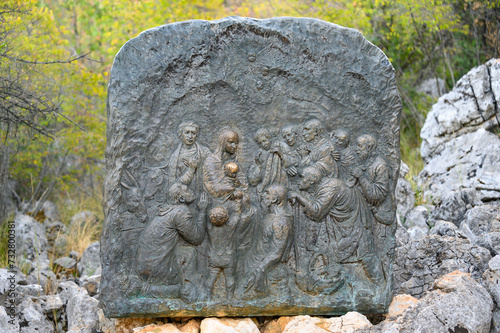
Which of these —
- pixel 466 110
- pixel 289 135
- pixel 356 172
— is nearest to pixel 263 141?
pixel 289 135

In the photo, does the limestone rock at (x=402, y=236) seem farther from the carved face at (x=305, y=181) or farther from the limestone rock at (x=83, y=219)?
the limestone rock at (x=83, y=219)

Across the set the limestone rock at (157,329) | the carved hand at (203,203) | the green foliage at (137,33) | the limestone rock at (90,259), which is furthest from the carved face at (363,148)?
the green foliage at (137,33)

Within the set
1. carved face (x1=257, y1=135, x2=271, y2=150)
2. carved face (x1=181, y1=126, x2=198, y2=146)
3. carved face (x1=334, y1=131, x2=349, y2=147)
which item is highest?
carved face (x1=181, y1=126, x2=198, y2=146)

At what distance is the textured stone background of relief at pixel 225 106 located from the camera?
15.2ft

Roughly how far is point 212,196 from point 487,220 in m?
3.17

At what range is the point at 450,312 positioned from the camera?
4516 millimetres

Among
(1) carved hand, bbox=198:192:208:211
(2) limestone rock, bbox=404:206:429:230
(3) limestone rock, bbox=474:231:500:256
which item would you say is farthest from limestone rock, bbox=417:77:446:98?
A: (1) carved hand, bbox=198:192:208:211

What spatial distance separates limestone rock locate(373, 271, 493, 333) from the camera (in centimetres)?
445

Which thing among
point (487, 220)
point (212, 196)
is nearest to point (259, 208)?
point (212, 196)

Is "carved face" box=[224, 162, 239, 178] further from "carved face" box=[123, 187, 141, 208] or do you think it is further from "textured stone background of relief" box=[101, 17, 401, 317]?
"carved face" box=[123, 187, 141, 208]

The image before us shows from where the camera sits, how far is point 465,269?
521 centimetres

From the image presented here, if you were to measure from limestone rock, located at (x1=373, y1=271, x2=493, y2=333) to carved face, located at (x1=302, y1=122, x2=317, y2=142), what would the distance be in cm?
163

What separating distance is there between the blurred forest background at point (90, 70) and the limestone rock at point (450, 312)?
3.84m

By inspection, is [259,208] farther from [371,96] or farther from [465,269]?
[465,269]
